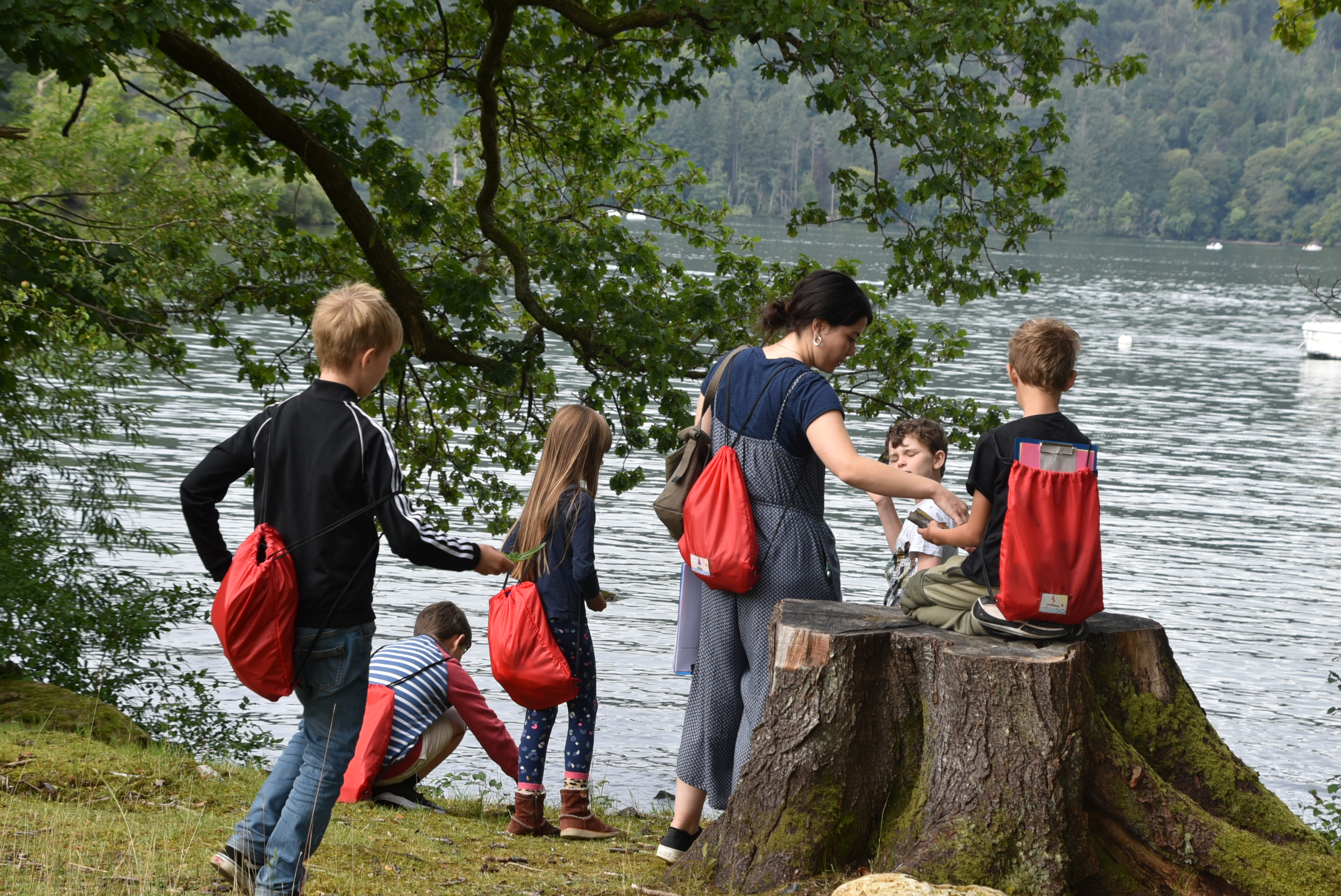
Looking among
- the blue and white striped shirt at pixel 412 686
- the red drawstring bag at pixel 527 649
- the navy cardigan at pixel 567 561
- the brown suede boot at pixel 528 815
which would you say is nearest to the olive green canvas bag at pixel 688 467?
the navy cardigan at pixel 567 561

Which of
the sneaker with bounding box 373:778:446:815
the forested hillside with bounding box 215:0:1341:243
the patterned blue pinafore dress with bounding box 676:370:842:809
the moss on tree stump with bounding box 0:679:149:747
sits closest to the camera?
the patterned blue pinafore dress with bounding box 676:370:842:809

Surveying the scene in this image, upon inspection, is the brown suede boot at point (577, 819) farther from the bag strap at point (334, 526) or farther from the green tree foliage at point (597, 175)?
the green tree foliage at point (597, 175)

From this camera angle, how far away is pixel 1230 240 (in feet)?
585

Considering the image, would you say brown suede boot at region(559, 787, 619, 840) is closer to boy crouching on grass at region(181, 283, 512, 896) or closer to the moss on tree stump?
boy crouching on grass at region(181, 283, 512, 896)

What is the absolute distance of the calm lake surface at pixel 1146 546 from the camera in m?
12.5

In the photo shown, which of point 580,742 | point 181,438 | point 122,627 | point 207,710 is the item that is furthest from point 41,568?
point 181,438

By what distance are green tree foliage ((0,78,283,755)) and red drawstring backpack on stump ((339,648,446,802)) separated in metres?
2.89

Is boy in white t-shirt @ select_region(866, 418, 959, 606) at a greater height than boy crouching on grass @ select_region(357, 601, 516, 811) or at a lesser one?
greater

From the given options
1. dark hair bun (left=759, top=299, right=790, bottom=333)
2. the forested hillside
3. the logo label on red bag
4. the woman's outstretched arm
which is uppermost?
the forested hillside

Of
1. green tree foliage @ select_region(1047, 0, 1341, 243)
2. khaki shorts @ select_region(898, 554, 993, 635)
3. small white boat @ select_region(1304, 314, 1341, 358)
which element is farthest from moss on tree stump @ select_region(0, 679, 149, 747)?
green tree foliage @ select_region(1047, 0, 1341, 243)

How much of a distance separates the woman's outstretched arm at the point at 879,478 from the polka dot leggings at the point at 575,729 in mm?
1917

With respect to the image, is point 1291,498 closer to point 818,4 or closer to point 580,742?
point 818,4

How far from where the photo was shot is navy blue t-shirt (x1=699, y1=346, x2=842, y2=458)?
15.2ft

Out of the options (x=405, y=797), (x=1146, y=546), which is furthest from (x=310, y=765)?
(x=1146, y=546)
